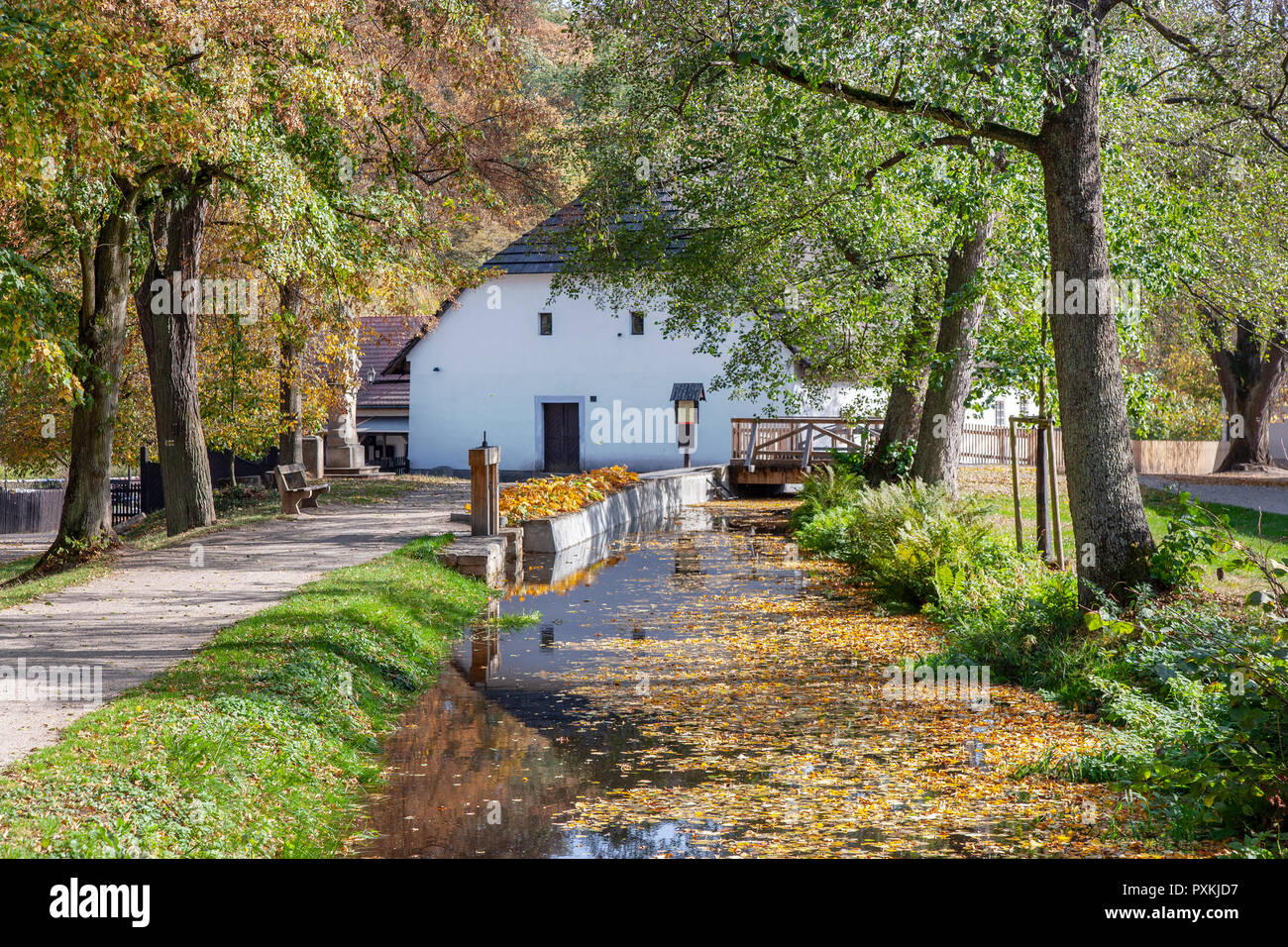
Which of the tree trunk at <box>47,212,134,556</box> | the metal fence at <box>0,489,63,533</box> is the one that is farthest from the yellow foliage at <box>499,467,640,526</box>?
the metal fence at <box>0,489,63,533</box>

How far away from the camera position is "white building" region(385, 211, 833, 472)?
39.0 meters

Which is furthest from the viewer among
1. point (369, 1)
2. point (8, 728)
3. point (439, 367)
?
point (439, 367)

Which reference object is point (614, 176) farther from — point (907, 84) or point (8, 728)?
point (8, 728)

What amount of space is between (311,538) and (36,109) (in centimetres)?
816

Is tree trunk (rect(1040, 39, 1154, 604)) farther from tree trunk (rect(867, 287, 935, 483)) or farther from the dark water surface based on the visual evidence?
tree trunk (rect(867, 287, 935, 483))

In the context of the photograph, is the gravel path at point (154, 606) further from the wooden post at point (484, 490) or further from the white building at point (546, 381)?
the white building at point (546, 381)

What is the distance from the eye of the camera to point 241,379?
958 inches

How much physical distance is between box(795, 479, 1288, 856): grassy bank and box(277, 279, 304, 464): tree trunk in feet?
45.7

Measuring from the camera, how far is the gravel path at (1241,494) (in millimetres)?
22203

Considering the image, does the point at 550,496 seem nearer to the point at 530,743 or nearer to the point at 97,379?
the point at 97,379

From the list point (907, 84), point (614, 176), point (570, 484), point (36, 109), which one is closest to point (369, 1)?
point (614, 176)

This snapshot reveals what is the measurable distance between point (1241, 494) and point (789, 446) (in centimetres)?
1233

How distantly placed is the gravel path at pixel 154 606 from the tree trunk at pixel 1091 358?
7683 millimetres
